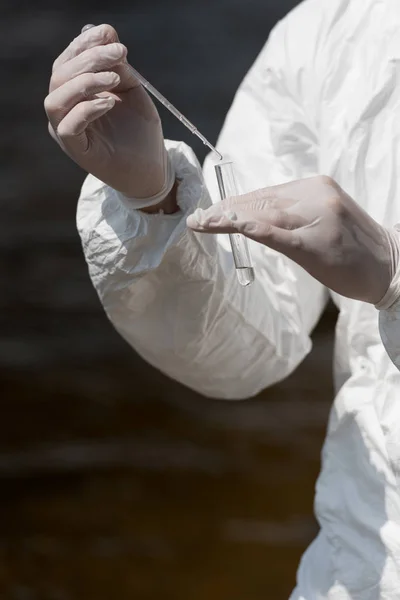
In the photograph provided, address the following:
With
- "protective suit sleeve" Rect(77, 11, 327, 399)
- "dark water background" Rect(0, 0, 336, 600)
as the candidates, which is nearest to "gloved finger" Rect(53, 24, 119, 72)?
"protective suit sleeve" Rect(77, 11, 327, 399)

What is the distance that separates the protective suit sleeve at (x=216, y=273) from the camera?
2.14ft

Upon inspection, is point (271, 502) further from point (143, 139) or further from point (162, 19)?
point (143, 139)

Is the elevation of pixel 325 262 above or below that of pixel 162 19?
below

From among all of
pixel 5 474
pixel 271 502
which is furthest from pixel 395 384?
pixel 5 474

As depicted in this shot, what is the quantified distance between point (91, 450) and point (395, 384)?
52.9 inches

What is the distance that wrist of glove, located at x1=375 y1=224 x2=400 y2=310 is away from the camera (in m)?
0.53

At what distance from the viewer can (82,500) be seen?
6.11ft

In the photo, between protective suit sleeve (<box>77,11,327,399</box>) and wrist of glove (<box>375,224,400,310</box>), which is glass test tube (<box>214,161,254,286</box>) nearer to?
protective suit sleeve (<box>77,11,327,399</box>)

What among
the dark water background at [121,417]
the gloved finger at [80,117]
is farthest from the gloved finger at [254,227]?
the dark water background at [121,417]

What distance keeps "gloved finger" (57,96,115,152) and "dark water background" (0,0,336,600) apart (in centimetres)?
132

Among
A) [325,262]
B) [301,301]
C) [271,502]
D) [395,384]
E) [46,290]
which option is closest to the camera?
[325,262]

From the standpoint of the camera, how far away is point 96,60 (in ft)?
1.86

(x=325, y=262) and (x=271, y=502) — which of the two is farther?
(x=271, y=502)

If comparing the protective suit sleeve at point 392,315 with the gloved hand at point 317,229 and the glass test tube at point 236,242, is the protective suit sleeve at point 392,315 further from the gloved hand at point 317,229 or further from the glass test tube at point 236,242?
the glass test tube at point 236,242
